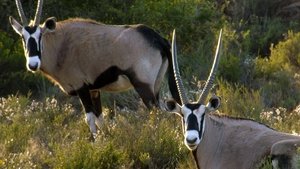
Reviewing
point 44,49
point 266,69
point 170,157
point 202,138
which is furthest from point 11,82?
point 202,138

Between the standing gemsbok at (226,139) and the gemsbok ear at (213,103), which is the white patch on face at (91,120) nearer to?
the standing gemsbok at (226,139)

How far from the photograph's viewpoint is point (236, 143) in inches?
295

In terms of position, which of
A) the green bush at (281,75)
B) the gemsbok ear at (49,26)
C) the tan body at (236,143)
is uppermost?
the tan body at (236,143)

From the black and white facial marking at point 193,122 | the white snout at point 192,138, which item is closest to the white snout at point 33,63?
the black and white facial marking at point 193,122

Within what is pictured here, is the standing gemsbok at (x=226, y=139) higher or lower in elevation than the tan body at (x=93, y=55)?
higher

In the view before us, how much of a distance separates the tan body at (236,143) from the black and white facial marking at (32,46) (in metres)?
3.33

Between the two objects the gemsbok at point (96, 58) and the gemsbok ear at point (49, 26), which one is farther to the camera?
the gemsbok ear at point (49, 26)

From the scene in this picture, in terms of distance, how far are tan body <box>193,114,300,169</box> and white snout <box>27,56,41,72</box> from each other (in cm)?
330

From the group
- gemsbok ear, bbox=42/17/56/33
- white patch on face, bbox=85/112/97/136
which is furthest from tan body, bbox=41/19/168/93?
white patch on face, bbox=85/112/97/136

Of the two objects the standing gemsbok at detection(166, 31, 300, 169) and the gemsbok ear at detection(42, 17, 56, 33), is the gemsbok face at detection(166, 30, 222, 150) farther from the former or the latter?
the gemsbok ear at detection(42, 17, 56, 33)

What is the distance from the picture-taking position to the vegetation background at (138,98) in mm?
8812

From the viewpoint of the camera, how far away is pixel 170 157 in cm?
878

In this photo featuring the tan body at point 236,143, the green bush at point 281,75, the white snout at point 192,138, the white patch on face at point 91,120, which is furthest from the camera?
the green bush at point 281,75

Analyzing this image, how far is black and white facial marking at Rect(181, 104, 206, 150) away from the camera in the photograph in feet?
23.1
